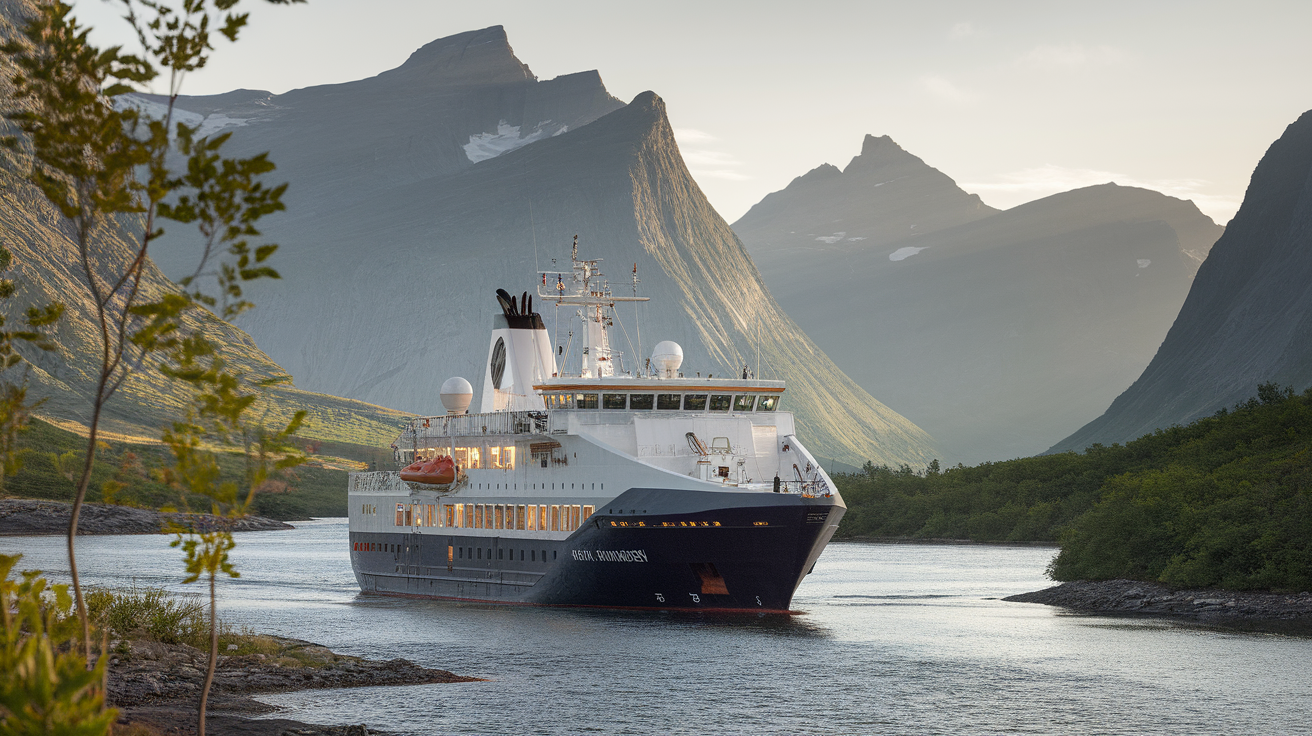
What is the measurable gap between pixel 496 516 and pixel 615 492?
9388 mm

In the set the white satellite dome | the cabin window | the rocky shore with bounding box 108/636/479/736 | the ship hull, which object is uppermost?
the white satellite dome

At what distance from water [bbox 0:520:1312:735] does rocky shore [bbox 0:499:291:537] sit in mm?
90500

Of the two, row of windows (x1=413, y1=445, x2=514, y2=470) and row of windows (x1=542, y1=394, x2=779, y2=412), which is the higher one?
row of windows (x1=542, y1=394, x2=779, y2=412)

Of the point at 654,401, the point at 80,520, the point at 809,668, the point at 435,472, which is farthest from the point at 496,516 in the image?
the point at 80,520

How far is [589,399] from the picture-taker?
5553 cm

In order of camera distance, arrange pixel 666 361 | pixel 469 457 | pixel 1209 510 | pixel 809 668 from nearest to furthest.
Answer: pixel 809 668
pixel 666 361
pixel 469 457
pixel 1209 510

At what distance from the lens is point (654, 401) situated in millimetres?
55656

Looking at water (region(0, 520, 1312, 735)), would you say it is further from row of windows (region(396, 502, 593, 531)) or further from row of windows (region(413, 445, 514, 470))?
row of windows (region(413, 445, 514, 470))

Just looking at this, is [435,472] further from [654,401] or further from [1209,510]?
[1209,510]

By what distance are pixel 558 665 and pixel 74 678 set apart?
3224cm

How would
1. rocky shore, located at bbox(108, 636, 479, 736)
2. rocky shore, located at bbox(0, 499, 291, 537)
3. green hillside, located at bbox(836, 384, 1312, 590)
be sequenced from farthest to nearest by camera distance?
rocky shore, located at bbox(0, 499, 291, 537) → green hillside, located at bbox(836, 384, 1312, 590) → rocky shore, located at bbox(108, 636, 479, 736)

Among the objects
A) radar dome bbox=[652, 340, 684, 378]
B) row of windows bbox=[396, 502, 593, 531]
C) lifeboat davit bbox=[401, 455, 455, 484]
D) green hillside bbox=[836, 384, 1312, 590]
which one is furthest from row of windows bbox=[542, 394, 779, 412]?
green hillside bbox=[836, 384, 1312, 590]

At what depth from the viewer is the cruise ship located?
50.9m

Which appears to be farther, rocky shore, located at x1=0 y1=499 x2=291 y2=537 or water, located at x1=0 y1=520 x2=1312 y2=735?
rocky shore, located at x1=0 y1=499 x2=291 y2=537
